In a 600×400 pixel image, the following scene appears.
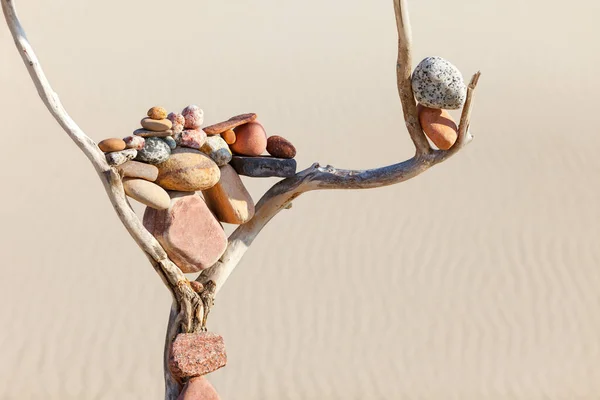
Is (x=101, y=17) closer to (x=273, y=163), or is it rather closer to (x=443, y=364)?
(x=443, y=364)

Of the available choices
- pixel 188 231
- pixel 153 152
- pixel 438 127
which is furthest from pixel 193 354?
pixel 438 127

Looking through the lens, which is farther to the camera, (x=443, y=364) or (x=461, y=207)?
(x=461, y=207)

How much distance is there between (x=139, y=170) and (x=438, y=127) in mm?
1680

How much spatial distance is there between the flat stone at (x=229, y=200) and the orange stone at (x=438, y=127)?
1.10m

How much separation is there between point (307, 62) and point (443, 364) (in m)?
7.66

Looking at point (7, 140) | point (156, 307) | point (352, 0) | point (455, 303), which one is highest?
point (352, 0)

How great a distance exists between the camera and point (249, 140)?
18.4 feet

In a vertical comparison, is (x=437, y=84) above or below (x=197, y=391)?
above

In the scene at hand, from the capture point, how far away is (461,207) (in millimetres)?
13898

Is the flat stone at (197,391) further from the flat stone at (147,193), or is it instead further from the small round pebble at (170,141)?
the small round pebble at (170,141)

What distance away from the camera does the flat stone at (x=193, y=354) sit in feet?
17.4

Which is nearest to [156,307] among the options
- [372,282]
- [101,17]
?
[372,282]

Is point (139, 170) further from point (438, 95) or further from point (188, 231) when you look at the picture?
point (438, 95)

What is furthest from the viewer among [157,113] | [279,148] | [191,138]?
[279,148]
